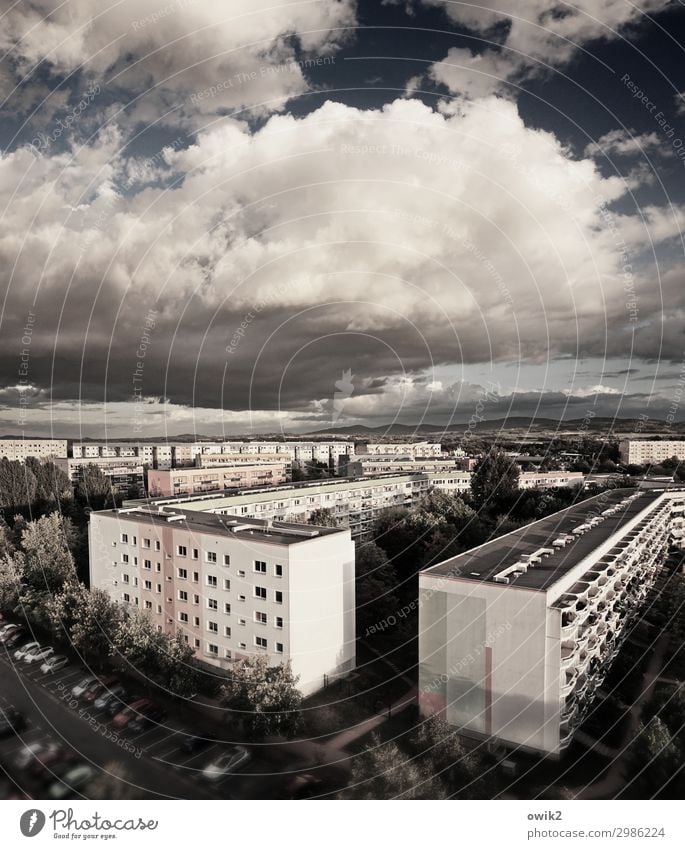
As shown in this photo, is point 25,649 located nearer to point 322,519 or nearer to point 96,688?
point 96,688

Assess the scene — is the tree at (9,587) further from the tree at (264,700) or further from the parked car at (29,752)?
the tree at (264,700)

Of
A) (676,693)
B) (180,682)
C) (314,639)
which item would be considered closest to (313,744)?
(314,639)

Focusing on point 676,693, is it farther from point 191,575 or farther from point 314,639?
point 191,575

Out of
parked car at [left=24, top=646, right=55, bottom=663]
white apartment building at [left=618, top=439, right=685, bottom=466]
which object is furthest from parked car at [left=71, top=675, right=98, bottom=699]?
white apartment building at [left=618, top=439, right=685, bottom=466]

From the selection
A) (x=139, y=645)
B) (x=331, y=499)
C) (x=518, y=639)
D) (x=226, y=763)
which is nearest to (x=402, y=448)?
(x=331, y=499)

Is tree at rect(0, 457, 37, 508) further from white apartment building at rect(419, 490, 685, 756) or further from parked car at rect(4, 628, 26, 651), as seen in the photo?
white apartment building at rect(419, 490, 685, 756)

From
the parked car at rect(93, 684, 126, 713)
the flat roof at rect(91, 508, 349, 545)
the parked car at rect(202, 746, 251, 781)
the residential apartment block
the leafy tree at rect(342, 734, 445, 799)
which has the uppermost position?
the flat roof at rect(91, 508, 349, 545)
